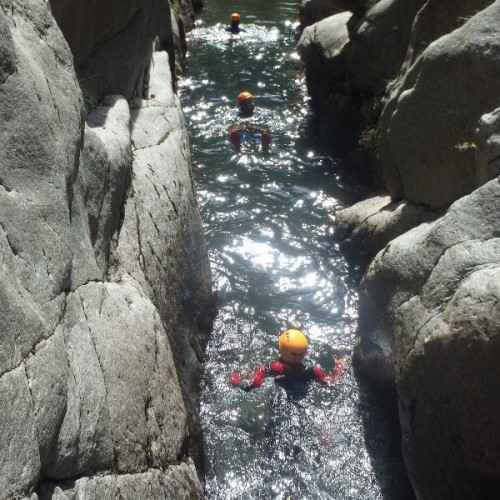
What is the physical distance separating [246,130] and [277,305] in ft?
20.6

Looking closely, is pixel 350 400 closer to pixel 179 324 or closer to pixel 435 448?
pixel 435 448

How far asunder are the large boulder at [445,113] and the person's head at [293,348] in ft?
9.46

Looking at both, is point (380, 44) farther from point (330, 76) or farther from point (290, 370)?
point (290, 370)

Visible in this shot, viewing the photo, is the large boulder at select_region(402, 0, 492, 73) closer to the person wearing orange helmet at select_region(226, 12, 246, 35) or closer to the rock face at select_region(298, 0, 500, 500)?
the rock face at select_region(298, 0, 500, 500)

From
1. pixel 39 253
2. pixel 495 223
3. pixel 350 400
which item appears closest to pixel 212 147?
pixel 350 400

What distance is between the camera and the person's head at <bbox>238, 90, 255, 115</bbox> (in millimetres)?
15297

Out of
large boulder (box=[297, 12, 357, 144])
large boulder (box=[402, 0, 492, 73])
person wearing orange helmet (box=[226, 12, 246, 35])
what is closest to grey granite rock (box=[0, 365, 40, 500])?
large boulder (box=[402, 0, 492, 73])

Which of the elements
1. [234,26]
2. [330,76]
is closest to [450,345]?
[330,76]

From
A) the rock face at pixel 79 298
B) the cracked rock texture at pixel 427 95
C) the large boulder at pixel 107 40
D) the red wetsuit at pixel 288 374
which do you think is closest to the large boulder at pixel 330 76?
the cracked rock texture at pixel 427 95

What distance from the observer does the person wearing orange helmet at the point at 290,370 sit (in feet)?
26.8

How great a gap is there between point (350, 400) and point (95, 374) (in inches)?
178

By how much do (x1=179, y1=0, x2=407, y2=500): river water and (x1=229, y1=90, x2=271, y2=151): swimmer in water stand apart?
Result: 0.25 metres

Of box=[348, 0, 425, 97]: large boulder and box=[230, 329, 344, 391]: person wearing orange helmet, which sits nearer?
box=[230, 329, 344, 391]: person wearing orange helmet

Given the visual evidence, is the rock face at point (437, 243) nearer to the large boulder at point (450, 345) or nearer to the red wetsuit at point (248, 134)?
the large boulder at point (450, 345)
